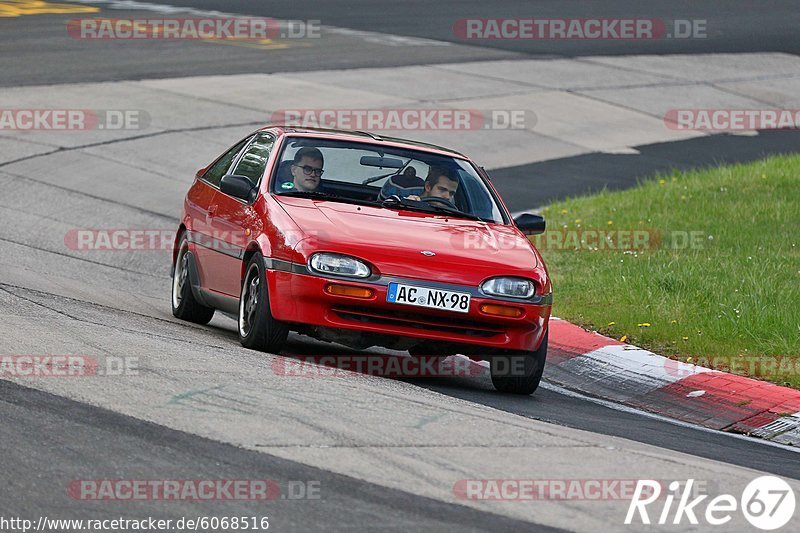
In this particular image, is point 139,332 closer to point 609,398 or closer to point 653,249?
point 609,398

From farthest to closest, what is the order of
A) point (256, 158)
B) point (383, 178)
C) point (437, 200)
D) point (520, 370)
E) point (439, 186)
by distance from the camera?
point (256, 158) < point (383, 178) < point (439, 186) < point (437, 200) < point (520, 370)

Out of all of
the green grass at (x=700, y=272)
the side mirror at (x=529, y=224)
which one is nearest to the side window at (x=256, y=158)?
the side mirror at (x=529, y=224)

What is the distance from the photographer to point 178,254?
10.9 meters

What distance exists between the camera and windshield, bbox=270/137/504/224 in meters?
9.48

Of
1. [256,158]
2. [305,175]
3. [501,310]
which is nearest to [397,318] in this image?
[501,310]

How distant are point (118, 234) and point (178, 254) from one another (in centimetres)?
379

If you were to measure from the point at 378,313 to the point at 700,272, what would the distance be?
4.60m

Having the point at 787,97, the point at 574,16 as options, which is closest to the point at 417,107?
the point at 787,97

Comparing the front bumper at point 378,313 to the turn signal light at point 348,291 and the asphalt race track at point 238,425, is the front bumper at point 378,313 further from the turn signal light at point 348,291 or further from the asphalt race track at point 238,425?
the asphalt race track at point 238,425

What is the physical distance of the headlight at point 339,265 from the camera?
8312 millimetres

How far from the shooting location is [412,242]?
8.56m

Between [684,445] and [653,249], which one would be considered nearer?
[684,445]

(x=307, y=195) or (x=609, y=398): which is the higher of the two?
(x=307, y=195)

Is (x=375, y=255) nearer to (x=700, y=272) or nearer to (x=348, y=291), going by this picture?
(x=348, y=291)
